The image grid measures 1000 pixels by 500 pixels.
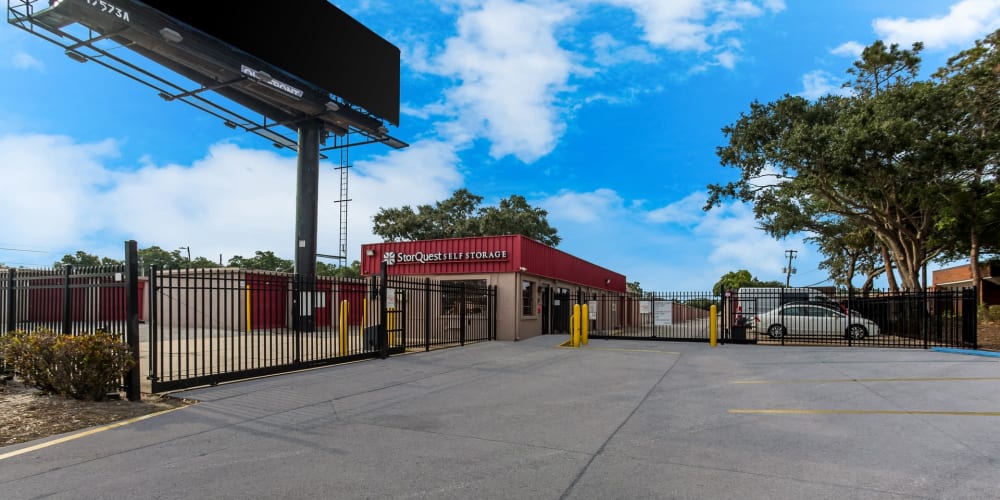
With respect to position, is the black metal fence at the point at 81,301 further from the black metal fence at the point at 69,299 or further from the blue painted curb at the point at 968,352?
the blue painted curb at the point at 968,352

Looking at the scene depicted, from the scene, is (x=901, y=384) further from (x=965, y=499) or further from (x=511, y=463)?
(x=511, y=463)

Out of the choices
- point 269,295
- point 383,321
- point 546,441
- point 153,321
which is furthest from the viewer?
point 269,295

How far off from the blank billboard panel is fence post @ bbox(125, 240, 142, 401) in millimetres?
14414

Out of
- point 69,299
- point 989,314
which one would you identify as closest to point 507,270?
point 69,299

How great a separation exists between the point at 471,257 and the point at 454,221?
22.2 meters

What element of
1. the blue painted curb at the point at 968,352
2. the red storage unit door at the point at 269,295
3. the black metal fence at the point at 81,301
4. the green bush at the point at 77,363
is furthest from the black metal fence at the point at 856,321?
the green bush at the point at 77,363

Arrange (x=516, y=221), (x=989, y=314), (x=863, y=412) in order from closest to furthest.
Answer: (x=863, y=412) < (x=989, y=314) < (x=516, y=221)

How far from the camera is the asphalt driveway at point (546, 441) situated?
4684 millimetres

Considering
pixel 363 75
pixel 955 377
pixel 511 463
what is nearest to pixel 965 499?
pixel 511 463

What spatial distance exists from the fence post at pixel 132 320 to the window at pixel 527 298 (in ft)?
47.2

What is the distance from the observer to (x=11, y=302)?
10.1m

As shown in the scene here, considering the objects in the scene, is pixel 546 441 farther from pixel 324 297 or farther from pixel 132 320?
pixel 324 297

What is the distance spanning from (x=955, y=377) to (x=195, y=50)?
24089 mm

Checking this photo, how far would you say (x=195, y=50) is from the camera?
66.3 feet
